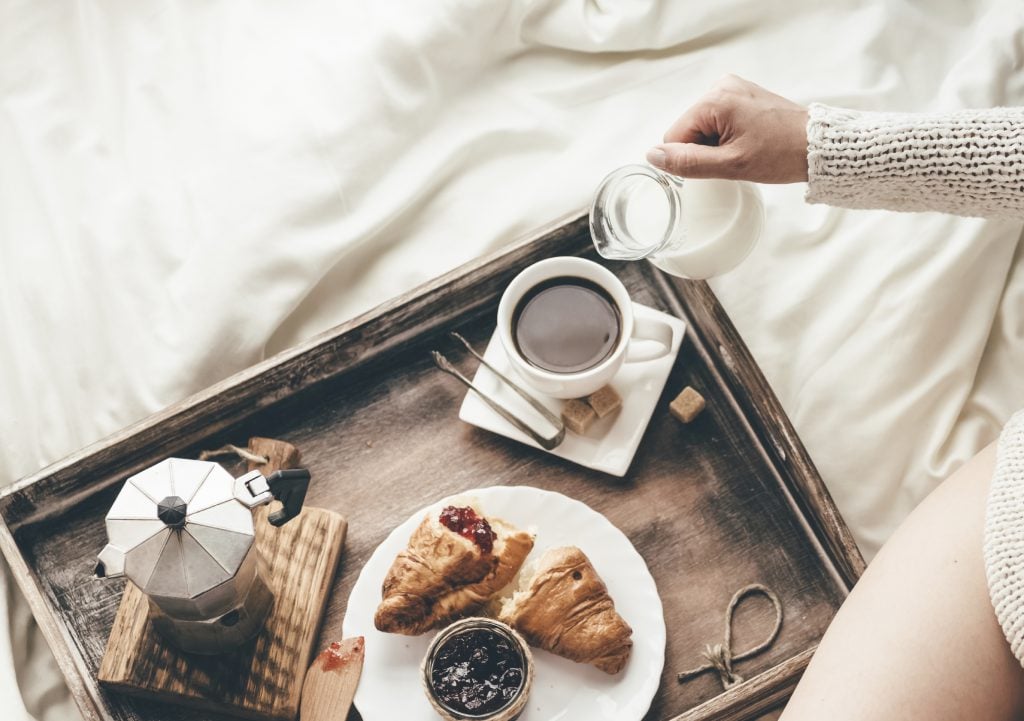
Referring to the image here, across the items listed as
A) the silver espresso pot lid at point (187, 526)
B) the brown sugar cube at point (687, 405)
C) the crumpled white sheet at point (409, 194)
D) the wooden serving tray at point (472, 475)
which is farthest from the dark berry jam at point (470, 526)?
the crumpled white sheet at point (409, 194)

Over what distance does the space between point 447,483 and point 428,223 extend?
0.45 metres

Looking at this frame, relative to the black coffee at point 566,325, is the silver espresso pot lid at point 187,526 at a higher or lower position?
higher

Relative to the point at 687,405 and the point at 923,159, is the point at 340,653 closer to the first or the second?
the point at 687,405

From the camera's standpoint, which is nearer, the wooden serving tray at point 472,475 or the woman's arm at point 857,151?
the woman's arm at point 857,151

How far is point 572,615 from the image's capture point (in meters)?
1.13

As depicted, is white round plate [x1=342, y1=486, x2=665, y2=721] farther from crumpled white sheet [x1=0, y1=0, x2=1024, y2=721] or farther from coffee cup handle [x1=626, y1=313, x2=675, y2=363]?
crumpled white sheet [x1=0, y1=0, x2=1024, y2=721]

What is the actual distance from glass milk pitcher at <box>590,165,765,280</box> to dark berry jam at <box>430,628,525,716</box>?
1.65ft

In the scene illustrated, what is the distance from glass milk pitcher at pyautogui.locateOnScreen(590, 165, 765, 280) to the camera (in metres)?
1.14

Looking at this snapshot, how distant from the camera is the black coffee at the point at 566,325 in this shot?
122cm

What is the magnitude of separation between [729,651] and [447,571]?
0.37 meters

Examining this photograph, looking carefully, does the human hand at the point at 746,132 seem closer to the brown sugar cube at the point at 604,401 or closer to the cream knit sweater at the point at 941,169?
the cream knit sweater at the point at 941,169

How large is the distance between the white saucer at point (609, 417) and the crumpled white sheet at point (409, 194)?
0.74ft

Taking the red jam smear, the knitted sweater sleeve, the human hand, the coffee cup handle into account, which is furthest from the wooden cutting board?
the knitted sweater sleeve

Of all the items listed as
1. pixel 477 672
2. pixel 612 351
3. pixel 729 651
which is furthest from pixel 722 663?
pixel 612 351
